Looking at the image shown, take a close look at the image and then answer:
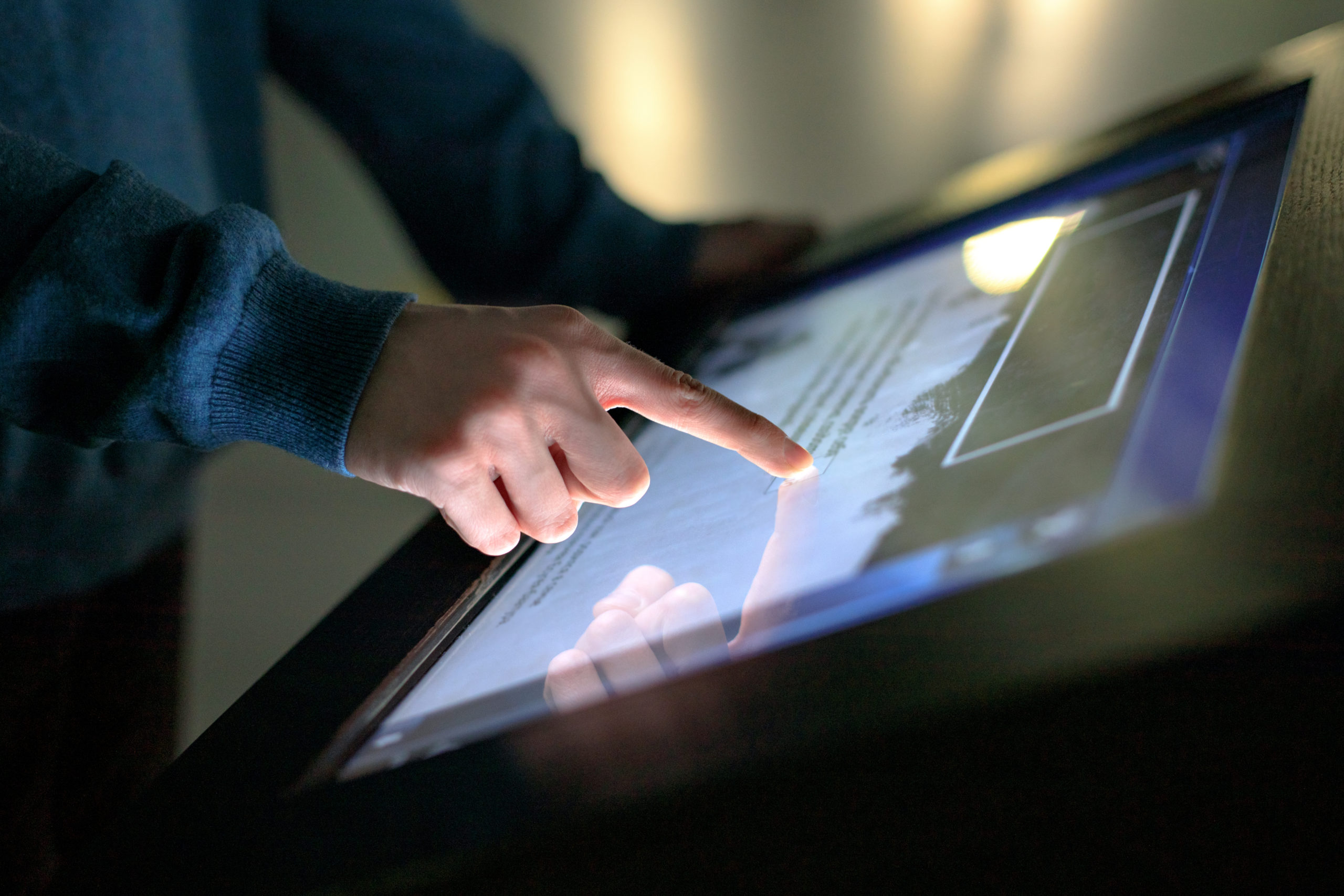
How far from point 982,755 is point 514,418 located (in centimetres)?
29

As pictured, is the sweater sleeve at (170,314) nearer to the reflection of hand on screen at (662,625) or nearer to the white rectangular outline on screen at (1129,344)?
the reflection of hand on screen at (662,625)

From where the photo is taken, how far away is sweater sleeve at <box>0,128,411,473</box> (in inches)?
17.1

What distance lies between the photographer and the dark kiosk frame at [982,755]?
0.67 ft

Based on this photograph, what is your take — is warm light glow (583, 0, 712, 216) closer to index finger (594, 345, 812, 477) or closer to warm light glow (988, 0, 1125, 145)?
warm light glow (988, 0, 1125, 145)

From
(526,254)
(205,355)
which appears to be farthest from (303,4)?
(205,355)

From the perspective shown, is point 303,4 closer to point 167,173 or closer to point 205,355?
point 167,173

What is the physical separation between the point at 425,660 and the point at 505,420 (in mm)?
129

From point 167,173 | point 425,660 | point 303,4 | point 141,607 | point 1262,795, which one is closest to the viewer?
point 1262,795

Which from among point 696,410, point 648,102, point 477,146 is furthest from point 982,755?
point 648,102

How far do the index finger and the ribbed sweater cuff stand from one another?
0.44ft

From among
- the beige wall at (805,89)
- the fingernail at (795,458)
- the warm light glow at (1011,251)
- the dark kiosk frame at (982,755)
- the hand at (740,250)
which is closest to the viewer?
the dark kiosk frame at (982,755)

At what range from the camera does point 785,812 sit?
225 millimetres

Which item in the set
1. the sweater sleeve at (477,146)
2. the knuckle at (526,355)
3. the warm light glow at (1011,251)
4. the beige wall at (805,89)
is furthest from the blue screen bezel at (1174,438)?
the beige wall at (805,89)

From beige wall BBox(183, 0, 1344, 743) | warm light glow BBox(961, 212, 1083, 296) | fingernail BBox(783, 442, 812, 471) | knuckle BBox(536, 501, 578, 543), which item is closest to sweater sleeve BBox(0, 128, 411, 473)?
knuckle BBox(536, 501, 578, 543)
